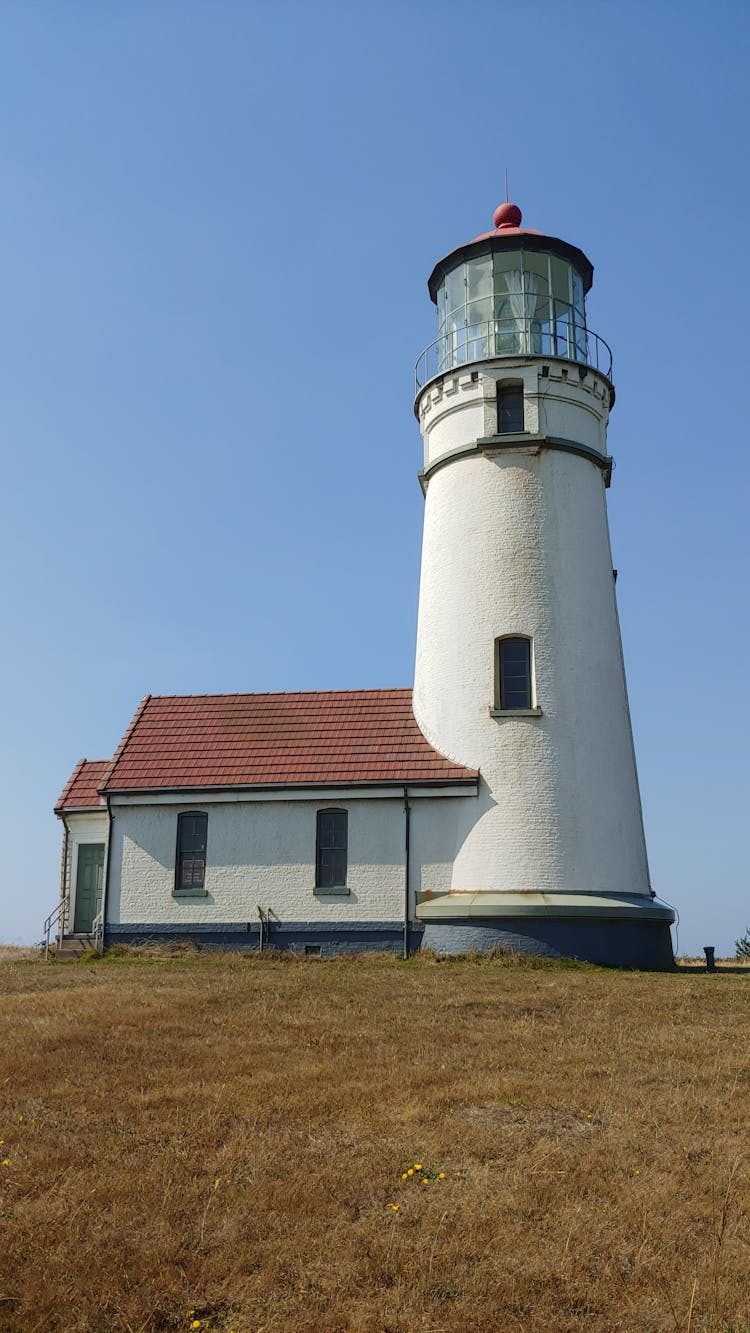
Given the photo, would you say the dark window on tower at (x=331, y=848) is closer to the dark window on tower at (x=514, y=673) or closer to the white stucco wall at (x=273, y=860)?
the white stucco wall at (x=273, y=860)

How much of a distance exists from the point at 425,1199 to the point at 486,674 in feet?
50.7

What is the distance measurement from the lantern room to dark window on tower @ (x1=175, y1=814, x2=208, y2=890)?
36.4 feet

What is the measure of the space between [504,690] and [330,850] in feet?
15.8

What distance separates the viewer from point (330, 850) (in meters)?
21.7

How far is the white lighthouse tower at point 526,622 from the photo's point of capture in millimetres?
20094

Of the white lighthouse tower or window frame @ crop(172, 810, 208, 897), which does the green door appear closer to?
window frame @ crop(172, 810, 208, 897)

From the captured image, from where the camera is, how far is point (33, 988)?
1568cm

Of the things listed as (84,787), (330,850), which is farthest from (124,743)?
(330,850)

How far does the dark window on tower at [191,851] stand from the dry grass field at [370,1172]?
9.46 m

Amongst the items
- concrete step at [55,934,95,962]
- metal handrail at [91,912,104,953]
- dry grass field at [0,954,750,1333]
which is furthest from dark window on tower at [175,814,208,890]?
dry grass field at [0,954,750,1333]

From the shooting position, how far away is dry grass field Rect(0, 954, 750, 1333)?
518cm

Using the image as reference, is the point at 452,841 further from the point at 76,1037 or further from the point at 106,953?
the point at 76,1037

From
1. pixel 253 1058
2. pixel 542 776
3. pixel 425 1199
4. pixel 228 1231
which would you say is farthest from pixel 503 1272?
pixel 542 776

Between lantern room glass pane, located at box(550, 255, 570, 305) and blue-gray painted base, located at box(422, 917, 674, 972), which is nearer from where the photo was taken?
blue-gray painted base, located at box(422, 917, 674, 972)
